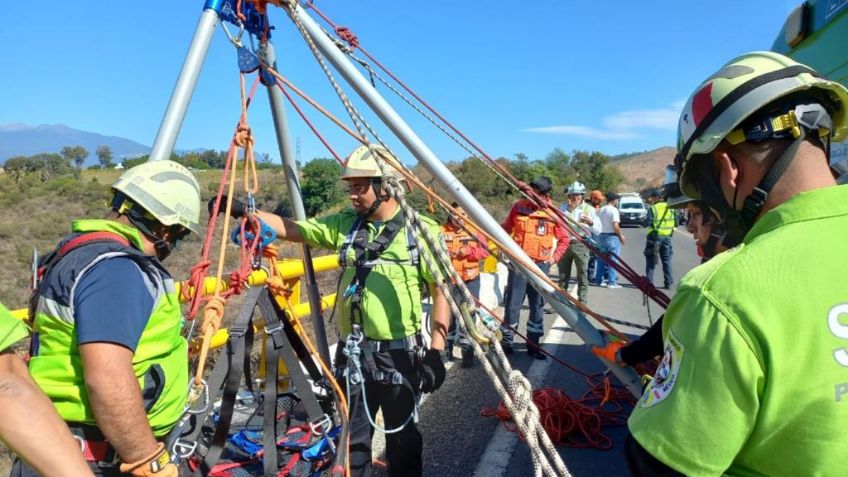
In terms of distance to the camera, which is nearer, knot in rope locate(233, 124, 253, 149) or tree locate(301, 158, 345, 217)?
knot in rope locate(233, 124, 253, 149)

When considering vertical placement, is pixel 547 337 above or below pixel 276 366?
below

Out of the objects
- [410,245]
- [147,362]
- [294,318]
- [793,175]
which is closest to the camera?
[793,175]

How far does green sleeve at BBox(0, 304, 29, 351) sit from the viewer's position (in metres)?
1.21

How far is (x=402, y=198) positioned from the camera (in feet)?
7.18

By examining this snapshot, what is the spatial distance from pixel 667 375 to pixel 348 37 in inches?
109

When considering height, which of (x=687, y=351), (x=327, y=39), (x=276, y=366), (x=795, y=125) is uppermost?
(x=327, y=39)

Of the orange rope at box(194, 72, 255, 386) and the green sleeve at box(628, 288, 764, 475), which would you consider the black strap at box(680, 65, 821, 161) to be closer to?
the green sleeve at box(628, 288, 764, 475)

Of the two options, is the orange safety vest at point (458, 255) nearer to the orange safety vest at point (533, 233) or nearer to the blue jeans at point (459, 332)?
the blue jeans at point (459, 332)

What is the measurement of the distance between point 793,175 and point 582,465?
9.42ft

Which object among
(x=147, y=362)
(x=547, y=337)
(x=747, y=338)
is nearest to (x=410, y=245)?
(x=147, y=362)

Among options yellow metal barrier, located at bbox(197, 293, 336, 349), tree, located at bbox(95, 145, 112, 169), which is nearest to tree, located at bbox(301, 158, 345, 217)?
yellow metal barrier, located at bbox(197, 293, 336, 349)

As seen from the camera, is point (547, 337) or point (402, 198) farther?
point (547, 337)

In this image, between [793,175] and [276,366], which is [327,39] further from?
[793,175]

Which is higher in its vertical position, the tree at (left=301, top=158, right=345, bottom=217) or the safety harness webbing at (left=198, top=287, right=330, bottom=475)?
the tree at (left=301, top=158, right=345, bottom=217)
